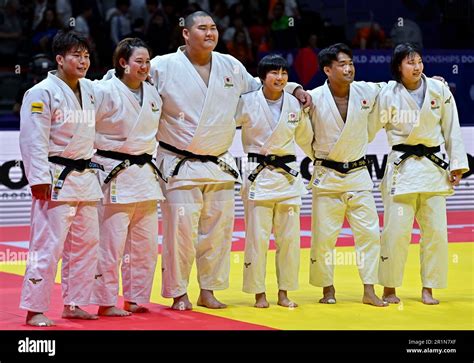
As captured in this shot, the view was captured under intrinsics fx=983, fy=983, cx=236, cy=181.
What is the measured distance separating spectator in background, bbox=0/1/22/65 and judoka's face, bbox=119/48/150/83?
7.02 meters

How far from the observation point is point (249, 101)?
739cm

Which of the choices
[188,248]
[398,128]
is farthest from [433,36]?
[188,248]

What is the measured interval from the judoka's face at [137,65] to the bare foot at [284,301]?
1.89m

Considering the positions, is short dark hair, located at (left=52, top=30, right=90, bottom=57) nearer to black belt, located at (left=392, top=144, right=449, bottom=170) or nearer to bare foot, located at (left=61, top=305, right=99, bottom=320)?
bare foot, located at (left=61, top=305, right=99, bottom=320)

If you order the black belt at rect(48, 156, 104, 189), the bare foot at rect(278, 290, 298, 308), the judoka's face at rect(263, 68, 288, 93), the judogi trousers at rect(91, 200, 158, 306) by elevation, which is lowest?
the bare foot at rect(278, 290, 298, 308)

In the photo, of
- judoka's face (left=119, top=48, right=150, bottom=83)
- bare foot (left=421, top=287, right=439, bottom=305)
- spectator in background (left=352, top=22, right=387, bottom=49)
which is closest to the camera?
judoka's face (left=119, top=48, right=150, bottom=83)

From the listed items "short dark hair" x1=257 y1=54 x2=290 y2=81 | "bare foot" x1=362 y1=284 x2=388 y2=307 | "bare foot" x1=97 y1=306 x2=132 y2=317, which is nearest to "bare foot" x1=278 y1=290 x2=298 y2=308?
"bare foot" x1=362 y1=284 x2=388 y2=307

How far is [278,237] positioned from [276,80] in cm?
117

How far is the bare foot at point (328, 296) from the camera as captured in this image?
743cm

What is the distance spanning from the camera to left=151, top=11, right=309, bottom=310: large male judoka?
23.5 feet

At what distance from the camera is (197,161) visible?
7.20 metres

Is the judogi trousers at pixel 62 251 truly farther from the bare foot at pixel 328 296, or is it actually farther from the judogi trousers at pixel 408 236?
the judogi trousers at pixel 408 236

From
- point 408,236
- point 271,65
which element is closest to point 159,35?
point 271,65

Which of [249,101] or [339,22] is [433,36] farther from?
[249,101]
